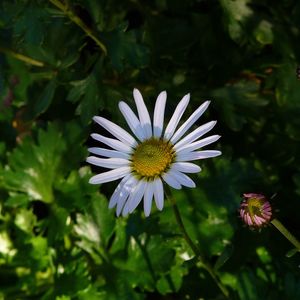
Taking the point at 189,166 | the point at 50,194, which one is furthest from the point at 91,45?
the point at 189,166

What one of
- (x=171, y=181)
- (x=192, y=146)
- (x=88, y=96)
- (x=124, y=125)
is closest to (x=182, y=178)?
(x=171, y=181)

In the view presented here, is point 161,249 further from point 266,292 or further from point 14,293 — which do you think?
point 14,293

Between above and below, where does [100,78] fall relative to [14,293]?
above

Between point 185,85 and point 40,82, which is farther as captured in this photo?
point 40,82

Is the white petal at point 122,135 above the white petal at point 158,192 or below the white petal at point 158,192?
above

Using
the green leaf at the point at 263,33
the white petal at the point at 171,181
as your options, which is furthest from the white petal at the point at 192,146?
the green leaf at the point at 263,33

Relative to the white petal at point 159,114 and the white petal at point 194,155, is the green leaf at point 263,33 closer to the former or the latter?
the white petal at point 159,114
